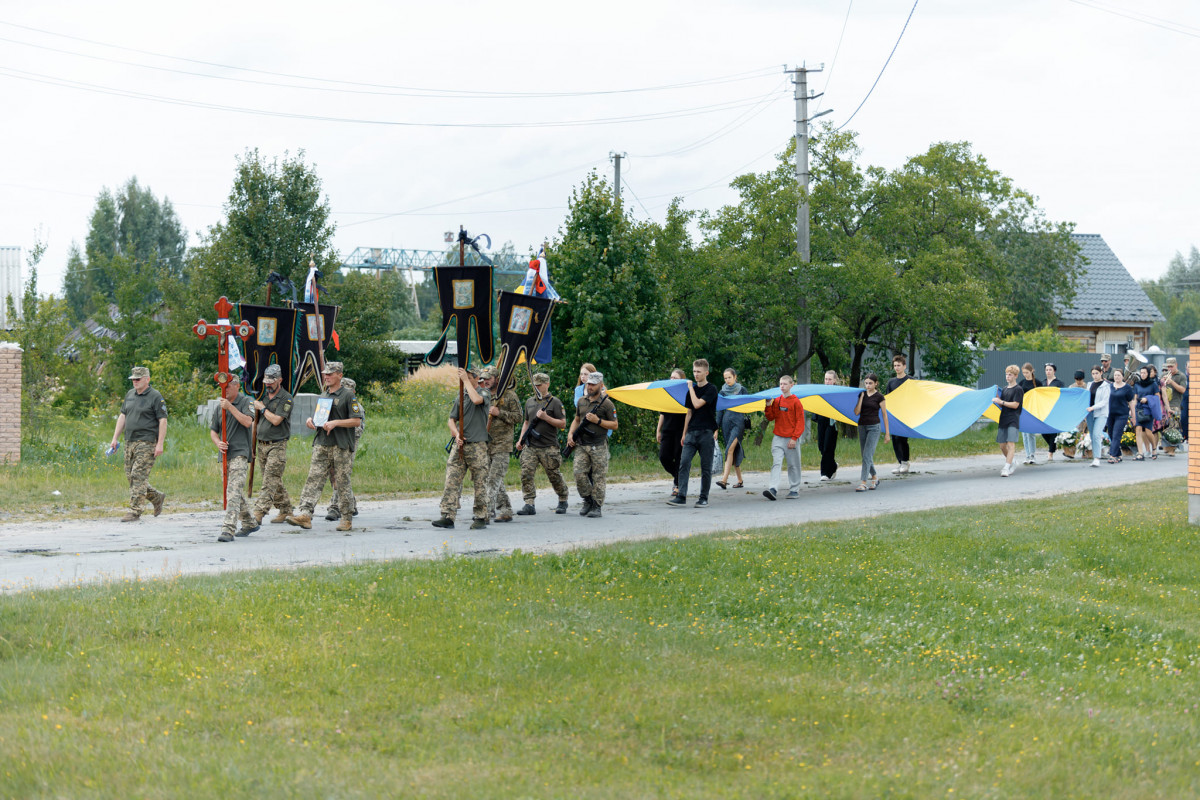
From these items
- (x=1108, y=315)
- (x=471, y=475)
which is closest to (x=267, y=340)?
(x=471, y=475)

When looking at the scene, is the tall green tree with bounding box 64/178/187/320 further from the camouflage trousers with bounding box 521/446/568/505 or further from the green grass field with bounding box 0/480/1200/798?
the green grass field with bounding box 0/480/1200/798

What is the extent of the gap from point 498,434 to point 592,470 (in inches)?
58.7

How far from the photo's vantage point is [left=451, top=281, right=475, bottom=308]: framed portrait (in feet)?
44.5

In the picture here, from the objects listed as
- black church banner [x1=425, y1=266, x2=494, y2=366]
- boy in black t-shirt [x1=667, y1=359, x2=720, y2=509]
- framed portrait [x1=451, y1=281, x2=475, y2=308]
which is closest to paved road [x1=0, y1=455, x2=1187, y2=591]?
boy in black t-shirt [x1=667, y1=359, x2=720, y2=509]

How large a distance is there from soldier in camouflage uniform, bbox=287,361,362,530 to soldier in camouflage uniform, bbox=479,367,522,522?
1.59m

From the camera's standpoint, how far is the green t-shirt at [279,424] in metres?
12.9

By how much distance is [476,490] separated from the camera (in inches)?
514

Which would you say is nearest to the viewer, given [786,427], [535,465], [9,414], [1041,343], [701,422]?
[535,465]

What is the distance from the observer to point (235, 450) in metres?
12.5

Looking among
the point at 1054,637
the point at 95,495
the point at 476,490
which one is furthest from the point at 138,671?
the point at 95,495

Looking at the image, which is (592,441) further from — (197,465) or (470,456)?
(197,465)

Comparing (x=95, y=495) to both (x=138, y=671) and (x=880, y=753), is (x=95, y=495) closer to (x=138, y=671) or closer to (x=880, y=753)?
(x=138, y=671)

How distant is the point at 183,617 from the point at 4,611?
1327mm

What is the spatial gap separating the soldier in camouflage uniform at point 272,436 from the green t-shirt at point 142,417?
162 cm
